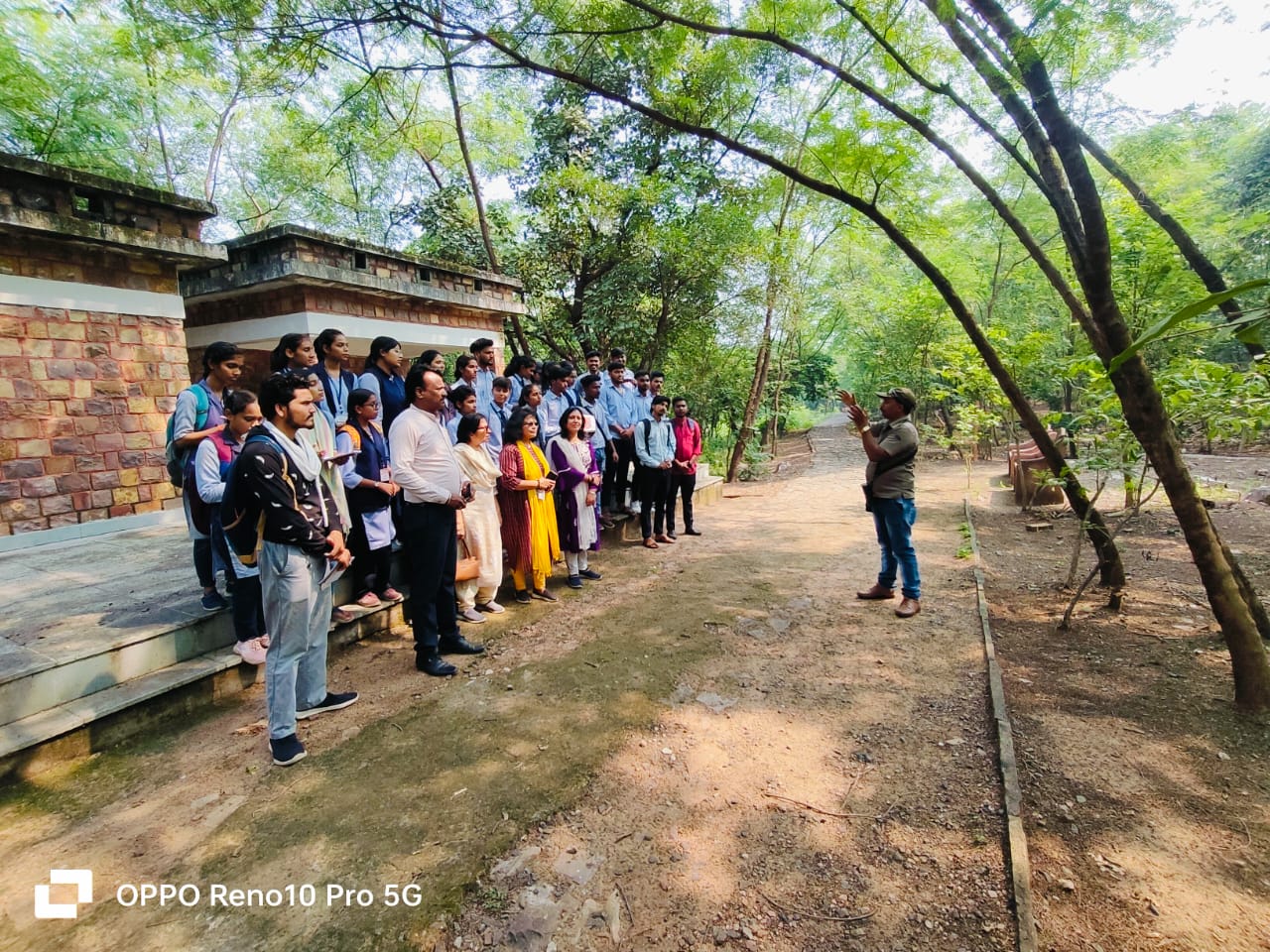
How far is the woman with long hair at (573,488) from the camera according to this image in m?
5.73

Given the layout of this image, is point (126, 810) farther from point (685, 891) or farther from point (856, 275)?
point (856, 275)

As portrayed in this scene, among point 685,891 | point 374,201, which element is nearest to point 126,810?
point 685,891

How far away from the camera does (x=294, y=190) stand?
18703mm

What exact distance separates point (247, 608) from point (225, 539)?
434mm

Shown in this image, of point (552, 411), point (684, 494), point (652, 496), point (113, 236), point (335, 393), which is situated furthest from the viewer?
point (684, 494)

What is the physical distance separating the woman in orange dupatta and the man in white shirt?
1.04 m

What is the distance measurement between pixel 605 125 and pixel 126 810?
1350 centimetres

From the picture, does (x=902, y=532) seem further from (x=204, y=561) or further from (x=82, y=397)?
(x=82, y=397)

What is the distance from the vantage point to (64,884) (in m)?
2.29

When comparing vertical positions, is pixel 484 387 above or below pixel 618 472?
above

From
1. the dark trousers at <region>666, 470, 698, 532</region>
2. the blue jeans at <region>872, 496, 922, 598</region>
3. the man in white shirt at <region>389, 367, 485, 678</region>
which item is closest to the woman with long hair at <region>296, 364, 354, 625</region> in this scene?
the man in white shirt at <region>389, 367, 485, 678</region>

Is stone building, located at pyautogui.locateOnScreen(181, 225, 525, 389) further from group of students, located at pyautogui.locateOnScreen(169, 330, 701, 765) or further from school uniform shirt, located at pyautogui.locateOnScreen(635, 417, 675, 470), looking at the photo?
school uniform shirt, located at pyautogui.locateOnScreen(635, 417, 675, 470)

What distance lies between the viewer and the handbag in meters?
4.71

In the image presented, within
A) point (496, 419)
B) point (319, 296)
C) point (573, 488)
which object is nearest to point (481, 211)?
point (319, 296)
